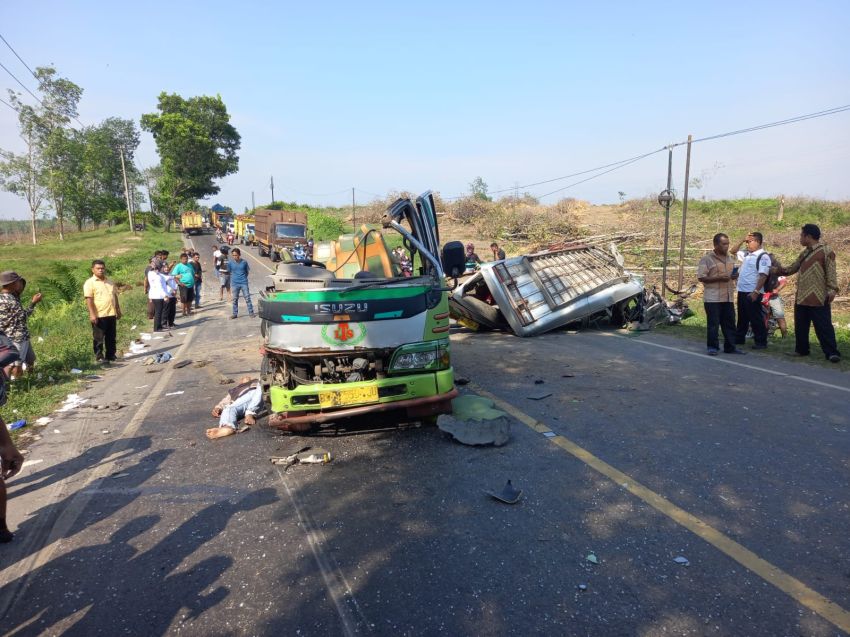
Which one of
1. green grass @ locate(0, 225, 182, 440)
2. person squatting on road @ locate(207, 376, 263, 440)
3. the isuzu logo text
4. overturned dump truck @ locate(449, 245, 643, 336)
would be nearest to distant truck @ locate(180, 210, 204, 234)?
green grass @ locate(0, 225, 182, 440)

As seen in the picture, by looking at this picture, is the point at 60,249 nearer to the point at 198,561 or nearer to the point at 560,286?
the point at 560,286

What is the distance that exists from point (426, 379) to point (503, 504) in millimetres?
1331

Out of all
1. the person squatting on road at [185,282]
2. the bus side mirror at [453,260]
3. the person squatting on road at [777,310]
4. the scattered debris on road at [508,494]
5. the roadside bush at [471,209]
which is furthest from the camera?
the roadside bush at [471,209]

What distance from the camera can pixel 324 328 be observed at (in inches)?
173

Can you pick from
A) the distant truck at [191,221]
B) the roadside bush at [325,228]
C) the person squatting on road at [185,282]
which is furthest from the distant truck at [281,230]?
the distant truck at [191,221]

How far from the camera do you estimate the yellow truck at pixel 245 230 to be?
3822 centimetres

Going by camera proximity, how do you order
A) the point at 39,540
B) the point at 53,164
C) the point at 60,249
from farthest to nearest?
the point at 53,164
the point at 60,249
the point at 39,540

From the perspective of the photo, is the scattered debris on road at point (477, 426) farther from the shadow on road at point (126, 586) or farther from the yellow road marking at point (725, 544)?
the shadow on road at point (126, 586)

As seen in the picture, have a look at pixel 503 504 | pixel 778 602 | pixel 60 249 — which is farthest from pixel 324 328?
pixel 60 249

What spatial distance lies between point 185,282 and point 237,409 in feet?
31.8

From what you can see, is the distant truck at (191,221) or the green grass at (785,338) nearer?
the green grass at (785,338)

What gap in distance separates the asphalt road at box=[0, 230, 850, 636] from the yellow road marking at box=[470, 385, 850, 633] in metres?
0.01

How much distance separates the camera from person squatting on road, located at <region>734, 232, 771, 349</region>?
25.6 ft

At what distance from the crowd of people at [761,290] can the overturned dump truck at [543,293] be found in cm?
223
